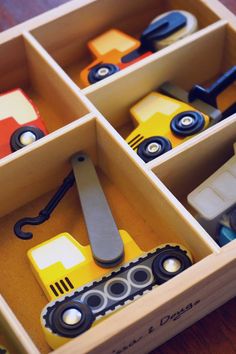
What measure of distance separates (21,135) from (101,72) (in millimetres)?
186

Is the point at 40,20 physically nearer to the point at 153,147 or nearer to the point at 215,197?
the point at 153,147

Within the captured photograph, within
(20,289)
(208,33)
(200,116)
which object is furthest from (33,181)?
(208,33)

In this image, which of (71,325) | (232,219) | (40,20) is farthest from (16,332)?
(40,20)

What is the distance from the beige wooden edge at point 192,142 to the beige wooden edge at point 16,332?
0.26 m

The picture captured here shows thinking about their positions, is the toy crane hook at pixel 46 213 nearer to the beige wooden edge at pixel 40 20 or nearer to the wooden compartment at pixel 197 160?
the wooden compartment at pixel 197 160

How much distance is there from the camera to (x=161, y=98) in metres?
0.98

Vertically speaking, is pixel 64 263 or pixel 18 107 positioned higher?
pixel 18 107

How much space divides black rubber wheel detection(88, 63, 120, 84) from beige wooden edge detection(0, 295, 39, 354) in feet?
1.41

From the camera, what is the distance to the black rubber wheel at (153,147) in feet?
2.96

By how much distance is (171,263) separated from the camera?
794 millimetres

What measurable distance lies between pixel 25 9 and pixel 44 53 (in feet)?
0.75

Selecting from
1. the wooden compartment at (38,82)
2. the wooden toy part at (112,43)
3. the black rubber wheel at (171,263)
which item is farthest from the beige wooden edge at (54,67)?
the black rubber wheel at (171,263)

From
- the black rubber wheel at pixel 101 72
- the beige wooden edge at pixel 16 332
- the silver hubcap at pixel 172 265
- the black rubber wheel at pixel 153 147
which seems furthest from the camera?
the black rubber wheel at pixel 101 72

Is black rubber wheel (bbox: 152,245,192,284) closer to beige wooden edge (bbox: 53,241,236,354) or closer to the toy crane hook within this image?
beige wooden edge (bbox: 53,241,236,354)
